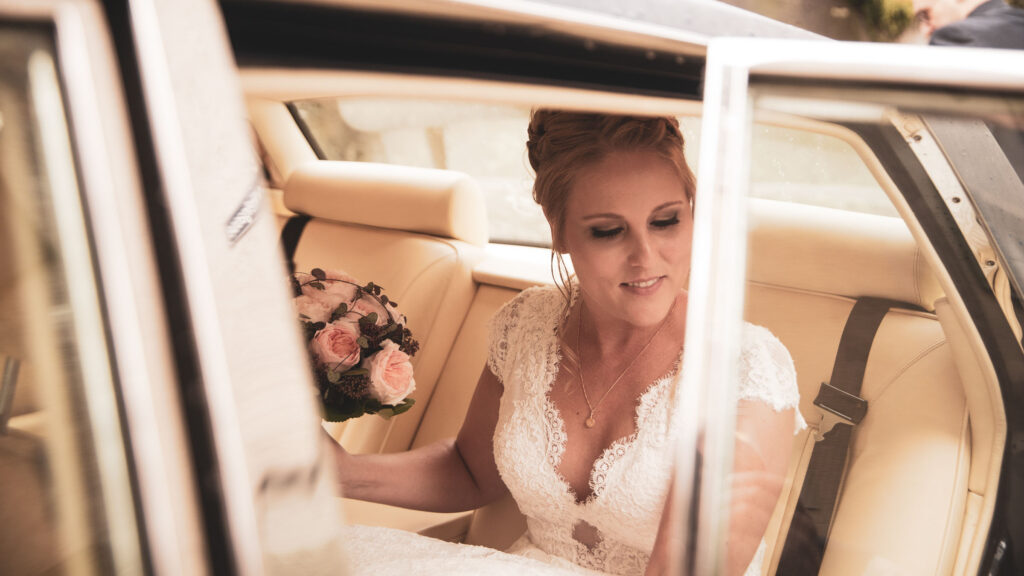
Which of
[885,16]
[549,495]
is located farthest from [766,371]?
[885,16]

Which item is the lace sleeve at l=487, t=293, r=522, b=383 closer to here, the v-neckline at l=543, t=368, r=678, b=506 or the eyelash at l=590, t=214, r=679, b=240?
the v-neckline at l=543, t=368, r=678, b=506

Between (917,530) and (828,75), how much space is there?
2.41 ft

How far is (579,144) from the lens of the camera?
1344mm

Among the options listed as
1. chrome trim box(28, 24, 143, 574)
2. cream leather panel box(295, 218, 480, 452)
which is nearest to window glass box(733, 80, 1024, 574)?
chrome trim box(28, 24, 143, 574)

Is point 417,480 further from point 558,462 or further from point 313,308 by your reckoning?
point 313,308

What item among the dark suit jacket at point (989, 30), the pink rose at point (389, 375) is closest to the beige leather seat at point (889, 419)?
the pink rose at point (389, 375)

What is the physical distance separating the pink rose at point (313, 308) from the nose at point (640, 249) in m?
0.60

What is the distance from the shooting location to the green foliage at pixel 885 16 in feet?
15.4

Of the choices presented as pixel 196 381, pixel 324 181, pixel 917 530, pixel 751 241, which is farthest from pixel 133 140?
pixel 324 181

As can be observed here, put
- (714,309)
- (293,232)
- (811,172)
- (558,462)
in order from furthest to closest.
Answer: (293,232) < (558,462) < (811,172) < (714,309)

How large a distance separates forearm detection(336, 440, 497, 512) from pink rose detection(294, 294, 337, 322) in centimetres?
30

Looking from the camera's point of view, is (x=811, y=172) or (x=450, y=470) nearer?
(x=811, y=172)

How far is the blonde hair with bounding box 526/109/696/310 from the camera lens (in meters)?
1.24

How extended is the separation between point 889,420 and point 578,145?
680 millimetres
